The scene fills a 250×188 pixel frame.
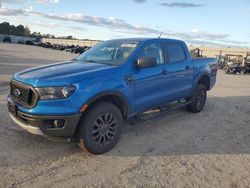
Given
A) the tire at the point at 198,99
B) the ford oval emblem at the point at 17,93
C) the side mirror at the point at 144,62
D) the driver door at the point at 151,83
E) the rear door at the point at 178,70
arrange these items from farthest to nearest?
1. the tire at the point at 198,99
2. the rear door at the point at 178,70
3. the driver door at the point at 151,83
4. the side mirror at the point at 144,62
5. the ford oval emblem at the point at 17,93

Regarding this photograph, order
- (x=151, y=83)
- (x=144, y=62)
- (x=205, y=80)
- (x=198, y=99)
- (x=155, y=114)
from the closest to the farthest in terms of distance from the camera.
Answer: (x=144, y=62) → (x=151, y=83) → (x=155, y=114) → (x=198, y=99) → (x=205, y=80)

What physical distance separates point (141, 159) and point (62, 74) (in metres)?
1.82

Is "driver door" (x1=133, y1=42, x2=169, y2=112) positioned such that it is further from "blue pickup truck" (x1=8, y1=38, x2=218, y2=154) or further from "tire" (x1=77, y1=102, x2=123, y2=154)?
"tire" (x1=77, y1=102, x2=123, y2=154)

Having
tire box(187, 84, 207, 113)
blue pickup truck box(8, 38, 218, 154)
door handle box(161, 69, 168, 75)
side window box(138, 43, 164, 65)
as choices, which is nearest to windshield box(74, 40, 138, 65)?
blue pickup truck box(8, 38, 218, 154)

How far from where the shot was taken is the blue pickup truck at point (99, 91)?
4.20 metres

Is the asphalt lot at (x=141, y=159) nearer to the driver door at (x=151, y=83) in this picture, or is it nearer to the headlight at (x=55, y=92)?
the driver door at (x=151, y=83)

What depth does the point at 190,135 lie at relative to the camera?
5.91m

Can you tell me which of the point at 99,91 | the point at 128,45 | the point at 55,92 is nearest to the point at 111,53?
the point at 128,45

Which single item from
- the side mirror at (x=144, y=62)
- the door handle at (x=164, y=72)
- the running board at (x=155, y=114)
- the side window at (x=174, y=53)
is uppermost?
the side window at (x=174, y=53)

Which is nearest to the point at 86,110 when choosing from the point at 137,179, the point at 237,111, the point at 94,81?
the point at 94,81

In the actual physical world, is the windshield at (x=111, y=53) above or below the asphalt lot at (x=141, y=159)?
above

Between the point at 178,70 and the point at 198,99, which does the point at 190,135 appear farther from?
the point at 198,99

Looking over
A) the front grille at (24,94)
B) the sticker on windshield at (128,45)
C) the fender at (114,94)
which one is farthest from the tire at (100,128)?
the sticker on windshield at (128,45)

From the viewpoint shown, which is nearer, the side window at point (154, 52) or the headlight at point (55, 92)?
the headlight at point (55, 92)
